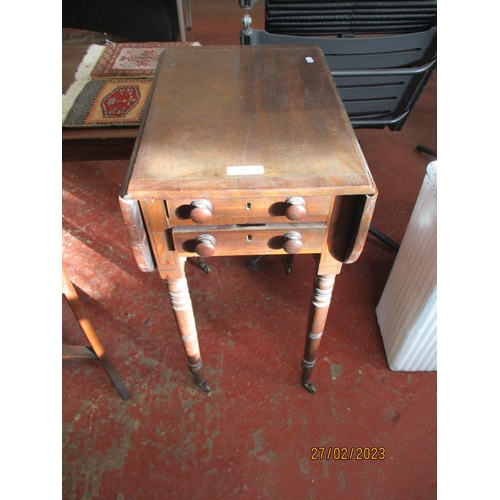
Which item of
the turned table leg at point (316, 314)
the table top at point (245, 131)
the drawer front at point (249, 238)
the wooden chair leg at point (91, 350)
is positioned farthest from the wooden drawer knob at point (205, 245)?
the wooden chair leg at point (91, 350)

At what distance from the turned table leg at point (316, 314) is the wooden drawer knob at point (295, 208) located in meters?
0.24

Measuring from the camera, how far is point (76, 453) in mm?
1134

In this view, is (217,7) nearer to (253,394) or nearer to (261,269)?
(261,269)

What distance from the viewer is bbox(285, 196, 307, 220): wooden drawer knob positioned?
686 millimetres

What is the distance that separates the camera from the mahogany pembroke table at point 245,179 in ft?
2.22

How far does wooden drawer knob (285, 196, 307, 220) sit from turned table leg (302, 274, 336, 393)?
0.24 metres

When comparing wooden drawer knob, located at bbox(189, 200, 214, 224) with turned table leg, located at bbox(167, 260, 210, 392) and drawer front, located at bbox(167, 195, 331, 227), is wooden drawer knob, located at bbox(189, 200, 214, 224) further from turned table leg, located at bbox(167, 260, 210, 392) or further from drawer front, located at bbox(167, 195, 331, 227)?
turned table leg, located at bbox(167, 260, 210, 392)

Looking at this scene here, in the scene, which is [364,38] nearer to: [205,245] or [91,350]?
[205,245]

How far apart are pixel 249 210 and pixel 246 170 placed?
80 mm

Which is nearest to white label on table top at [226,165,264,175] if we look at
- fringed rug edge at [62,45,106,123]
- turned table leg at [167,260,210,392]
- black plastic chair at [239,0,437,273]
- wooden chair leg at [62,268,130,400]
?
turned table leg at [167,260,210,392]

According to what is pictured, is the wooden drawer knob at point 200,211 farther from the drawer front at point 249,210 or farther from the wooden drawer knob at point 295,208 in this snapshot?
the wooden drawer knob at point 295,208

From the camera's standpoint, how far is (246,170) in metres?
0.70
